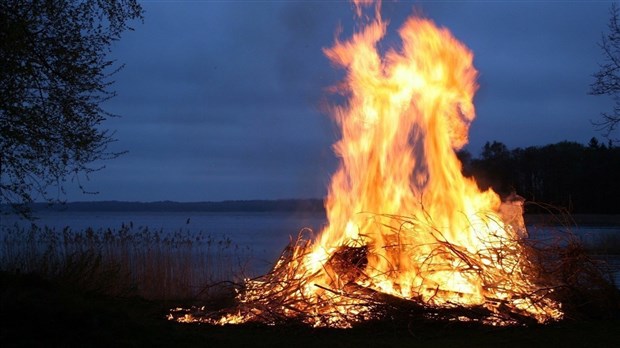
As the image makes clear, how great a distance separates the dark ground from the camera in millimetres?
6285

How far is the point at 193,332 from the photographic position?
766cm

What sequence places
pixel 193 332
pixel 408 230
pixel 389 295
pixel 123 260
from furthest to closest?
pixel 123 260, pixel 408 230, pixel 389 295, pixel 193 332

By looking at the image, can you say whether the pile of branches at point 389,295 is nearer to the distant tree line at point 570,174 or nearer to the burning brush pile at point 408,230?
the burning brush pile at point 408,230

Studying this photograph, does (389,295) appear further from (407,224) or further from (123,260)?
(123,260)

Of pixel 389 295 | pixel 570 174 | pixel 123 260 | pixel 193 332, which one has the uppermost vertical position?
pixel 570 174

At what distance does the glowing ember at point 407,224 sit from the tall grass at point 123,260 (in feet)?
10.2

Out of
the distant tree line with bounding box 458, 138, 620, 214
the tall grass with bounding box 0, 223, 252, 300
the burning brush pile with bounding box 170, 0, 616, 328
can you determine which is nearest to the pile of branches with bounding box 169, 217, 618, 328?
the burning brush pile with bounding box 170, 0, 616, 328

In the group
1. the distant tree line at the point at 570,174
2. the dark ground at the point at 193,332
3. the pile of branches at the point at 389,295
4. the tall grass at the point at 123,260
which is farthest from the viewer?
the distant tree line at the point at 570,174

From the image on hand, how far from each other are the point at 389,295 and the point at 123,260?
21.7ft

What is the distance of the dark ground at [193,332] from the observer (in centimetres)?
629

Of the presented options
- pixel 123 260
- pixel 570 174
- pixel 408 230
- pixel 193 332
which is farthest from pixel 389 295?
pixel 570 174

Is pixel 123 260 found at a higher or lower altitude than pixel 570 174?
lower

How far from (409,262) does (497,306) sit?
1.37 metres

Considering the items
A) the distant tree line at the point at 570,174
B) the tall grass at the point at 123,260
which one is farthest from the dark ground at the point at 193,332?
the distant tree line at the point at 570,174
